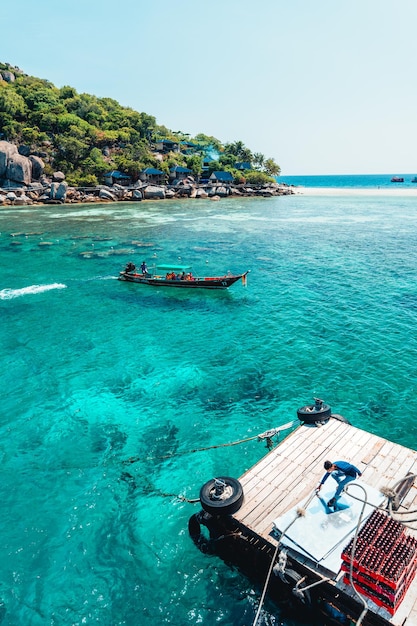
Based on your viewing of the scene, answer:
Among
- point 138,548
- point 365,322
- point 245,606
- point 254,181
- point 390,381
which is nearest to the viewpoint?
point 245,606

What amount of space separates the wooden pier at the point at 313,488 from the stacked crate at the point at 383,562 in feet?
1.17

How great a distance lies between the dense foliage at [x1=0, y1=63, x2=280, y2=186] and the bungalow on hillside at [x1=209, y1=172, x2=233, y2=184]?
182 inches

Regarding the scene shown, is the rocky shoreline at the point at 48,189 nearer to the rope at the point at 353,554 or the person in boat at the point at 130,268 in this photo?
the person in boat at the point at 130,268

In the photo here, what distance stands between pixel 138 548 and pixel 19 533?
480 centimetres

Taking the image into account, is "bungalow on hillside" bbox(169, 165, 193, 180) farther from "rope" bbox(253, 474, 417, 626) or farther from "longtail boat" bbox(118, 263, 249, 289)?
"rope" bbox(253, 474, 417, 626)

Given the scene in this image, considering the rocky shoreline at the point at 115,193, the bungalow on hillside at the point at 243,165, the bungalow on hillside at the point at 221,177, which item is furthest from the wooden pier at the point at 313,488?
the bungalow on hillside at the point at 243,165

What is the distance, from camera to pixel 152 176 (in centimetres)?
12219

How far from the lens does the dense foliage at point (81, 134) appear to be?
112062mm

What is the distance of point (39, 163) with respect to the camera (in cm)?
10400

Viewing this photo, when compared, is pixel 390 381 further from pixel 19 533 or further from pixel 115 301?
pixel 115 301

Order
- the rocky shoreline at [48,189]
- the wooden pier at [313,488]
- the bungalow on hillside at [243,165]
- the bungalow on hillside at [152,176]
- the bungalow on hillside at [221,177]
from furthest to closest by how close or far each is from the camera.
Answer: the bungalow on hillside at [243,165] < the bungalow on hillside at [221,177] < the bungalow on hillside at [152,176] < the rocky shoreline at [48,189] < the wooden pier at [313,488]

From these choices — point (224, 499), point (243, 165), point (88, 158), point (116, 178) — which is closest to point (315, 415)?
point (224, 499)

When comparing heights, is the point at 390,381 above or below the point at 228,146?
below

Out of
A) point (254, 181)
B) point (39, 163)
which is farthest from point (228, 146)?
point (39, 163)
